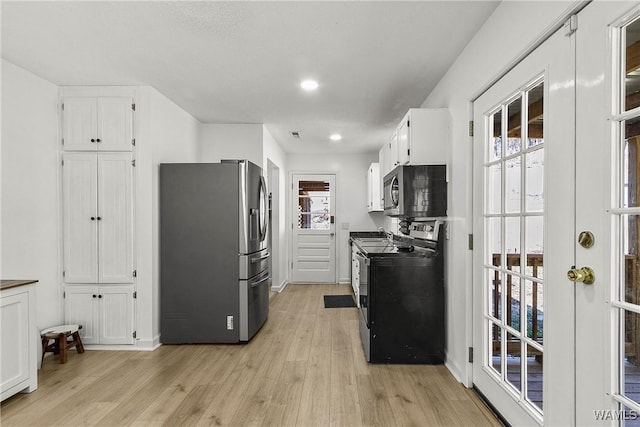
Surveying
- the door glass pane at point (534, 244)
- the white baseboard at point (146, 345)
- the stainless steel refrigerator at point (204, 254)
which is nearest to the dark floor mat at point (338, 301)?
the stainless steel refrigerator at point (204, 254)

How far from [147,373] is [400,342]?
80.0 inches

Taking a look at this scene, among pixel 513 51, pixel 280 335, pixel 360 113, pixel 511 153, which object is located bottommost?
pixel 280 335

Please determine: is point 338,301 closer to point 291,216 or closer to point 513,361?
point 291,216

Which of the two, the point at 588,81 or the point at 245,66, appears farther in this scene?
the point at 245,66

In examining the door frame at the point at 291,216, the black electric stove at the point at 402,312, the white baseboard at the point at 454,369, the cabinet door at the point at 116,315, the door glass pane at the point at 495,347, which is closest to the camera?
the door glass pane at the point at 495,347

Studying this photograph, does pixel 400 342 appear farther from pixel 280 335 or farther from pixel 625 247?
pixel 625 247

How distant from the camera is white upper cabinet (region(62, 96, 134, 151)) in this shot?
3.16 metres

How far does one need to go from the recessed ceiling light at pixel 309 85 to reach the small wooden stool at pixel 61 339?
2971 mm

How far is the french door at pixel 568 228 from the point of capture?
45.4 inches

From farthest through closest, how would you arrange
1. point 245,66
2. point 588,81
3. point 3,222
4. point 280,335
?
point 280,335 → point 245,66 → point 3,222 → point 588,81

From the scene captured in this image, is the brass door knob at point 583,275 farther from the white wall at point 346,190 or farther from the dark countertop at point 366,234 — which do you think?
the white wall at point 346,190

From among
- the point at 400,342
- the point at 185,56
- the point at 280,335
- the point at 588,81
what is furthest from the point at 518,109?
the point at 280,335

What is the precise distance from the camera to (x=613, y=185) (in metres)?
1.18

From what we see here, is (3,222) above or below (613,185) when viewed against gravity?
below
